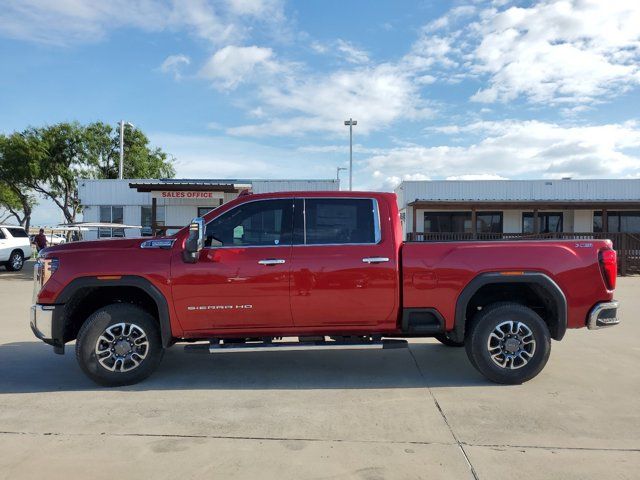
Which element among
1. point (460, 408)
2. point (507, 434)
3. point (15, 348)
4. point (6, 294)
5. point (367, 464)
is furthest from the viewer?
point (6, 294)

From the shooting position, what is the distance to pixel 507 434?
151 inches

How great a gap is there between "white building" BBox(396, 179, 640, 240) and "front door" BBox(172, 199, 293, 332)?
52.7ft

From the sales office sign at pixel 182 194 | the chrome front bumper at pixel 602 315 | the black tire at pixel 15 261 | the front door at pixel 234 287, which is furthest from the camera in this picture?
the sales office sign at pixel 182 194

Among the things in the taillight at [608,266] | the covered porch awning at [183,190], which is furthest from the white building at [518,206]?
the taillight at [608,266]

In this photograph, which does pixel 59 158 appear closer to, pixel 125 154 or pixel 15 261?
pixel 125 154

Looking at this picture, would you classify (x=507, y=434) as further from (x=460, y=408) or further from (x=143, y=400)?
(x=143, y=400)

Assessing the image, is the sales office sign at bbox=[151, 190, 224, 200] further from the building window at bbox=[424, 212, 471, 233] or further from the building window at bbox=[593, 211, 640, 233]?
Answer: the building window at bbox=[593, 211, 640, 233]

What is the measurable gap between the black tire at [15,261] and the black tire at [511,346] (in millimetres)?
19522

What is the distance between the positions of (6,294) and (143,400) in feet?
32.6

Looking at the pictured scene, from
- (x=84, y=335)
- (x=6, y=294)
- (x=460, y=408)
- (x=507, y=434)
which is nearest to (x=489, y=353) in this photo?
(x=460, y=408)

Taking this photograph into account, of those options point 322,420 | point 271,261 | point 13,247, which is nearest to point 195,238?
point 271,261

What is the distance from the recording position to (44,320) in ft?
16.0

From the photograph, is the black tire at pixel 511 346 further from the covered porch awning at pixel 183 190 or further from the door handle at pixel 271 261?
the covered porch awning at pixel 183 190

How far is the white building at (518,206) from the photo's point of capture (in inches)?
862
